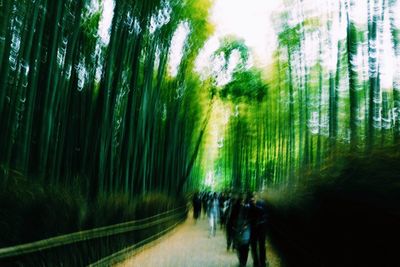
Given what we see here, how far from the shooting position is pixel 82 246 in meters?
5.81

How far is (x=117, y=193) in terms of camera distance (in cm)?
838

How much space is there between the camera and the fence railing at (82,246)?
4.12 metres

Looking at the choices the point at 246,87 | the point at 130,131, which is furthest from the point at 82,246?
the point at 246,87

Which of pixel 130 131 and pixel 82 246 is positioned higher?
pixel 130 131

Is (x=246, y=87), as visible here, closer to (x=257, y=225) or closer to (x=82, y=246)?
(x=257, y=225)

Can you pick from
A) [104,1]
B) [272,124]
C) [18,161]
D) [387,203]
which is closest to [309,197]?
[387,203]

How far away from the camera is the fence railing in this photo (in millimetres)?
4117

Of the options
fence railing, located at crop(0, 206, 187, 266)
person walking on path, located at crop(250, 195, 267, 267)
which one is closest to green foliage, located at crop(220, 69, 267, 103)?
fence railing, located at crop(0, 206, 187, 266)

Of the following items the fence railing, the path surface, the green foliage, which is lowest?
the path surface

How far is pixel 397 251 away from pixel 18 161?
4514mm

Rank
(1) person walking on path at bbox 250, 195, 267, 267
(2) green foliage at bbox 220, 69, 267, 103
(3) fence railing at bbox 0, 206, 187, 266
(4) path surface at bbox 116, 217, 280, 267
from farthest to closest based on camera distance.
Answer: (2) green foliage at bbox 220, 69, 267, 103
(4) path surface at bbox 116, 217, 280, 267
(1) person walking on path at bbox 250, 195, 267, 267
(3) fence railing at bbox 0, 206, 187, 266

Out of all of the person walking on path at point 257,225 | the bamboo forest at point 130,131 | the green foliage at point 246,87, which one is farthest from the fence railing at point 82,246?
the green foliage at point 246,87

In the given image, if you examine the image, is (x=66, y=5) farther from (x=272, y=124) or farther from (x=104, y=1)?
(x=272, y=124)

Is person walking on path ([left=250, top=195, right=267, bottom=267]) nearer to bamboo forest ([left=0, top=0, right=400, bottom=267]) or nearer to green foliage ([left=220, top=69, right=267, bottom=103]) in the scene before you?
bamboo forest ([left=0, top=0, right=400, bottom=267])
